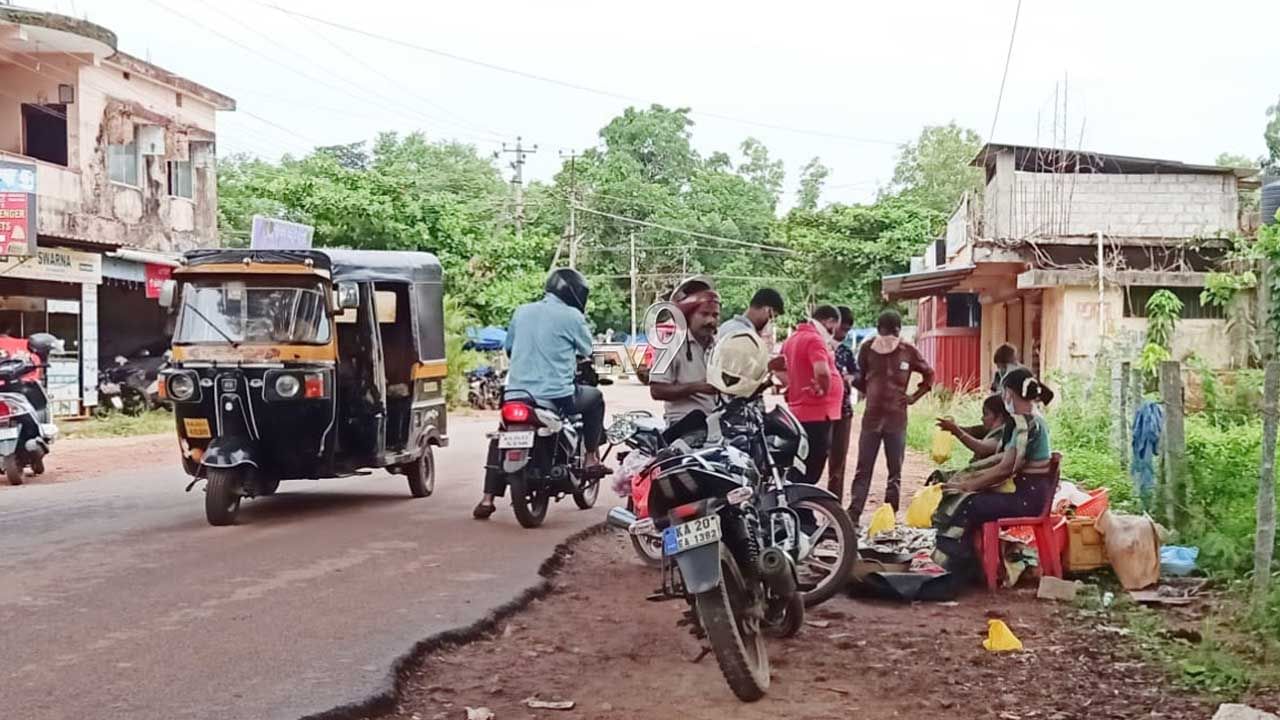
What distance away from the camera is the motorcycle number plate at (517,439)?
8.57m

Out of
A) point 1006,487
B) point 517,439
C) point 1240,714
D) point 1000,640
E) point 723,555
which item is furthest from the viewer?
point 517,439

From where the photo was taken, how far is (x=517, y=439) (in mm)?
8570

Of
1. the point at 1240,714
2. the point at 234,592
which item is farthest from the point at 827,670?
the point at 234,592

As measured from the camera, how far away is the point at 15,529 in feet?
29.2

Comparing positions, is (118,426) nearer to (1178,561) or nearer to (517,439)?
(517,439)

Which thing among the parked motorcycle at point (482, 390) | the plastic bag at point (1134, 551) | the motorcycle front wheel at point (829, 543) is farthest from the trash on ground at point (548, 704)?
Answer: the parked motorcycle at point (482, 390)

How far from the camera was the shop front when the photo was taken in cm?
2011

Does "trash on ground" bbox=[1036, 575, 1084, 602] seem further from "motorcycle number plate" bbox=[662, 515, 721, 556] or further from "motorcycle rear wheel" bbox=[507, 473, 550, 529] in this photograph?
"motorcycle rear wheel" bbox=[507, 473, 550, 529]

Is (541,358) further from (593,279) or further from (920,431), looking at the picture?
(593,279)

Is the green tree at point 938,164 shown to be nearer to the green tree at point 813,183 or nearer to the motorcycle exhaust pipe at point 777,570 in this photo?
the green tree at point 813,183

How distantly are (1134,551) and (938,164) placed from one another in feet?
144

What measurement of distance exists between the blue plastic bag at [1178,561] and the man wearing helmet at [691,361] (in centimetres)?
292

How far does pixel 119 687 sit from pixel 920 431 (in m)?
14.5

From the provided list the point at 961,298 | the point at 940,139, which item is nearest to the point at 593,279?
the point at 940,139
